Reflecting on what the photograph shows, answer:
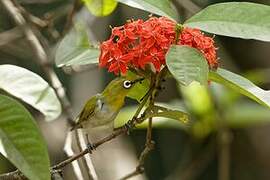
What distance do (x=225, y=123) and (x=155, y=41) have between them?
5.20 ft

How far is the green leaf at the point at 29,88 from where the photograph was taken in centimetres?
153

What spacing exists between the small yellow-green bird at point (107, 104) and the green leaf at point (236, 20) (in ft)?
0.62

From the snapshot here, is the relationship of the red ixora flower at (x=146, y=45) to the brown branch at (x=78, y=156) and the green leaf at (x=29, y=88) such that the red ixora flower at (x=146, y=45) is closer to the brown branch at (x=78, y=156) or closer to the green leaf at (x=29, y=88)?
the brown branch at (x=78, y=156)

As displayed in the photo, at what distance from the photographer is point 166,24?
1.37m

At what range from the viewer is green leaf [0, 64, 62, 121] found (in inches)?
60.4

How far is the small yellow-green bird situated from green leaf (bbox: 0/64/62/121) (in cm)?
17

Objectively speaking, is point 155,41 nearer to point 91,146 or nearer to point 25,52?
point 91,146

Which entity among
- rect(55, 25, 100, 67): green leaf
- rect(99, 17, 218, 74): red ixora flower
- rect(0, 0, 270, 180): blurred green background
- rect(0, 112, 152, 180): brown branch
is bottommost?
rect(0, 0, 270, 180): blurred green background

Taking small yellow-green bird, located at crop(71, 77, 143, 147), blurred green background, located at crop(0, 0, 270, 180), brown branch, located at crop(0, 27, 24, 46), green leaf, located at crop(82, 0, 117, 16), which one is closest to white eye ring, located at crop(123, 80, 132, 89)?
small yellow-green bird, located at crop(71, 77, 143, 147)

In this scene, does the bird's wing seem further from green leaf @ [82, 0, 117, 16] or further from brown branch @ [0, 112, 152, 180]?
green leaf @ [82, 0, 117, 16]

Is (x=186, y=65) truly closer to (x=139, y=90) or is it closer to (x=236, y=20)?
(x=236, y=20)

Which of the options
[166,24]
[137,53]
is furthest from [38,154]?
[166,24]

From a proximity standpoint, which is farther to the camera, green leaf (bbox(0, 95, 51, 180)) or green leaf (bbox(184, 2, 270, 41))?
green leaf (bbox(184, 2, 270, 41))

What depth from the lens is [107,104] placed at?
1417 mm
